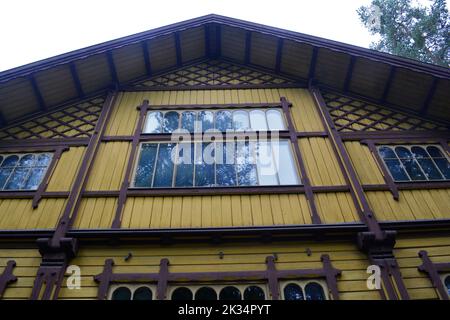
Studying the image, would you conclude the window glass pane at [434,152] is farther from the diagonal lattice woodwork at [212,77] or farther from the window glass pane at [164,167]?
the window glass pane at [164,167]

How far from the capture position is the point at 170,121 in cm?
970

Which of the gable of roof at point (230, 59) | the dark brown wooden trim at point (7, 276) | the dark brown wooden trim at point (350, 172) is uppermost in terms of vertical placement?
the gable of roof at point (230, 59)

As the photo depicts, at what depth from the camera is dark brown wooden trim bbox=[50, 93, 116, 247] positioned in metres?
6.63

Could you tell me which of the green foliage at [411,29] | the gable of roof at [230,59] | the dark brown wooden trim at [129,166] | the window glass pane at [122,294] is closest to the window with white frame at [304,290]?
the window glass pane at [122,294]

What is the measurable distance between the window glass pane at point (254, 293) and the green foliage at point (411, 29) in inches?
609

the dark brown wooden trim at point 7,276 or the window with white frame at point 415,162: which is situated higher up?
the window with white frame at point 415,162

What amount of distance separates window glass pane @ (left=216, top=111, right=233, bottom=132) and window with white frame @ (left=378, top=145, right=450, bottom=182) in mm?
4039

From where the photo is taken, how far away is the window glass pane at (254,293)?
5.88m

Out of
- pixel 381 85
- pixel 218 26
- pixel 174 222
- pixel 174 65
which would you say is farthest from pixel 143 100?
pixel 381 85

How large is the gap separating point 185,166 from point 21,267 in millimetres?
3894

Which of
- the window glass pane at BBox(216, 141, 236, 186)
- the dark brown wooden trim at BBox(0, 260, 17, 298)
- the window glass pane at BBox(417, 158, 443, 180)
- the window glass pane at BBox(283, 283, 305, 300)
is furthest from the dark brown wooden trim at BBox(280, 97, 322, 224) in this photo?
the dark brown wooden trim at BBox(0, 260, 17, 298)

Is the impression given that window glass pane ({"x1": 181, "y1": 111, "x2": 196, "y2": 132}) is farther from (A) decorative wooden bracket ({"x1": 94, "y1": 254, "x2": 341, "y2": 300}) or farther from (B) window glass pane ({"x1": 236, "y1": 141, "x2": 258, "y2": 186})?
(A) decorative wooden bracket ({"x1": 94, "y1": 254, "x2": 341, "y2": 300})

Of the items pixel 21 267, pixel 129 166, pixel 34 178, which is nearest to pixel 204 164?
pixel 129 166

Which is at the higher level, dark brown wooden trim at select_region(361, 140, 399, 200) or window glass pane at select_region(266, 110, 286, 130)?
window glass pane at select_region(266, 110, 286, 130)
